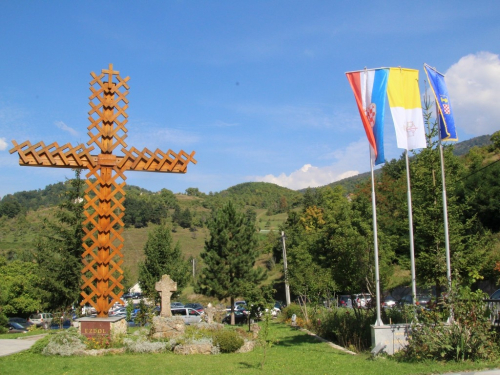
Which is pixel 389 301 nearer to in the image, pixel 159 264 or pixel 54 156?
pixel 159 264

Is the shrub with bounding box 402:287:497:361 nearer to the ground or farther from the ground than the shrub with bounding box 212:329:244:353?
farther from the ground

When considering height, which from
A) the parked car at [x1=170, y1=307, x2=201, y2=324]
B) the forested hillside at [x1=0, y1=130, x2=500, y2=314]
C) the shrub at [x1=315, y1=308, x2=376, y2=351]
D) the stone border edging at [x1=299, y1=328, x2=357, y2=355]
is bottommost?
the parked car at [x1=170, y1=307, x2=201, y2=324]

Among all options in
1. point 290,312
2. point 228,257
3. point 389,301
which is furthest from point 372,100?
point 389,301

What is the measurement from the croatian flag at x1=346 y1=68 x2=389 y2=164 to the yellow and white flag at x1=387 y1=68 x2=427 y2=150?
0.34 meters

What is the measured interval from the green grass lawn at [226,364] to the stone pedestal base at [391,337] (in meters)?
0.42

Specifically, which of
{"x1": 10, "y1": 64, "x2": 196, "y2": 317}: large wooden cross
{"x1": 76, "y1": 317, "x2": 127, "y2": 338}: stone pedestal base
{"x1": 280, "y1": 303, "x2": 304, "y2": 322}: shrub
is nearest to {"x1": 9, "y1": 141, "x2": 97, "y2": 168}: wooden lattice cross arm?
{"x1": 10, "y1": 64, "x2": 196, "y2": 317}: large wooden cross

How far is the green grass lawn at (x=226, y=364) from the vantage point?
925cm

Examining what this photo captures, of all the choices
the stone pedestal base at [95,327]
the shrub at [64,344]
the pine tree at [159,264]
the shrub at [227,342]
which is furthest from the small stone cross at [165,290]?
the pine tree at [159,264]

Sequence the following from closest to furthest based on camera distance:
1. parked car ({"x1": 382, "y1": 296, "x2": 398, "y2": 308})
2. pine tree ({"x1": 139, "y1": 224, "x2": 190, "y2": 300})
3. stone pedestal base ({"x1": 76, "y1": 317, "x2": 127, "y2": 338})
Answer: stone pedestal base ({"x1": 76, "y1": 317, "x2": 127, "y2": 338})
parked car ({"x1": 382, "y1": 296, "x2": 398, "y2": 308})
pine tree ({"x1": 139, "y1": 224, "x2": 190, "y2": 300})

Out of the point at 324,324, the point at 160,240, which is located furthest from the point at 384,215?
the point at 324,324

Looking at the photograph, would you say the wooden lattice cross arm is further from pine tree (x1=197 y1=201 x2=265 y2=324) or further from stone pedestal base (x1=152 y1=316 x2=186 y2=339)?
pine tree (x1=197 y1=201 x2=265 y2=324)

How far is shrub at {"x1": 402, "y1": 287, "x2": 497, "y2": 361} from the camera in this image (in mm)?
9625

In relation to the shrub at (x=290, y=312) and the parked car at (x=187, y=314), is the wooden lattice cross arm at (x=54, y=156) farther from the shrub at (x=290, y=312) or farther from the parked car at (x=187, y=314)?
the parked car at (x=187, y=314)

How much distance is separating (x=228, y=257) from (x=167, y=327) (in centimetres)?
1750
